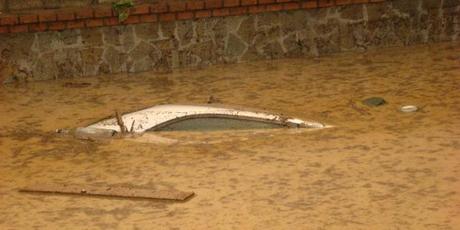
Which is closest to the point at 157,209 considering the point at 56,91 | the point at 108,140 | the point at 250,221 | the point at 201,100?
the point at 250,221

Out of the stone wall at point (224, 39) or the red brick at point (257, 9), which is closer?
the stone wall at point (224, 39)

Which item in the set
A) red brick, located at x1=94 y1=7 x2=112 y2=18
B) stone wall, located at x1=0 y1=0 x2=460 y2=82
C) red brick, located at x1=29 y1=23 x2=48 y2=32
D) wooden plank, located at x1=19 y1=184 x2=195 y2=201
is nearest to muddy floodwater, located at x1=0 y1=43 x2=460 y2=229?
wooden plank, located at x1=19 y1=184 x2=195 y2=201

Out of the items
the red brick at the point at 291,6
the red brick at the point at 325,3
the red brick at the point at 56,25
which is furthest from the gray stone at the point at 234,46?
the red brick at the point at 56,25

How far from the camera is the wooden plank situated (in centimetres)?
617

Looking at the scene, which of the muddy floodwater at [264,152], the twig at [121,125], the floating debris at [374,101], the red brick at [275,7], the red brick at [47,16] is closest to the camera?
the muddy floodwater at [264,152]

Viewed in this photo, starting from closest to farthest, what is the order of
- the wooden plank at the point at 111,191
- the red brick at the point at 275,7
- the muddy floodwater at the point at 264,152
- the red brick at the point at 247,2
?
the muddy floodwater at the point at 264,152
the wooden plank at the point at 111,191
the red brick at the point at 247,2
the red brick at the point at 275,7

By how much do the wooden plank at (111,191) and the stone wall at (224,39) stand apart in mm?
4021

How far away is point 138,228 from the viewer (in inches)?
220

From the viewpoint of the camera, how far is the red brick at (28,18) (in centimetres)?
1005

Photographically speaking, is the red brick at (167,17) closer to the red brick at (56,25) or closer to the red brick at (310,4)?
the red brick at (56,25)

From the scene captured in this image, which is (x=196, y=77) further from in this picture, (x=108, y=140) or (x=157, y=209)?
(x=157, y=209)

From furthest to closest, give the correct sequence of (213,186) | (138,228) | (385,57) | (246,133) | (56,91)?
(385,57), (56,91), (246,133), (213,186), (138,228)

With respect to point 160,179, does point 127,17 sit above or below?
above

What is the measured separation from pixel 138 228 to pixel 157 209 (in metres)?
0.39
